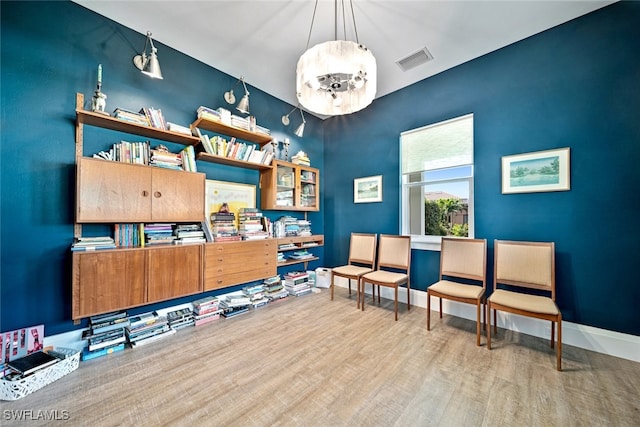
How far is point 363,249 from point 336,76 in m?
2.44

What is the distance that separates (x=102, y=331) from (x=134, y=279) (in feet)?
1.66

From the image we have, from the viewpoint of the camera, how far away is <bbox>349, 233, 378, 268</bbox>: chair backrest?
11.2ft

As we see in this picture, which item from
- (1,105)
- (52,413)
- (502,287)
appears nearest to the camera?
(52,413)

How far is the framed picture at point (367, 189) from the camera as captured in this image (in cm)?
366

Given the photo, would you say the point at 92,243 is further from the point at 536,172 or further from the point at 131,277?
the point at 536,172

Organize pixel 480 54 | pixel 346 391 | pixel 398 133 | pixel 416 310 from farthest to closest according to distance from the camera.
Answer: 1. pixel 398 133
2. pixel 416 310
3. pixel 480 54
4. pixel 346 391

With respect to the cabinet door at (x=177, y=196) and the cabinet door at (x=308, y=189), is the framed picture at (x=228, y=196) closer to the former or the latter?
the cabinet door at (x=177, y=196)

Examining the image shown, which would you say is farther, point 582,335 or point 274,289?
point 274,289

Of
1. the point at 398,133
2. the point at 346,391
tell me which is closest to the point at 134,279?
the point at 346,391

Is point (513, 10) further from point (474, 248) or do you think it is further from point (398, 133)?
point (474, 248)

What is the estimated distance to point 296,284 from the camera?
351 centimetres

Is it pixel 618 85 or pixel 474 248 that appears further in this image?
pixel 474 248

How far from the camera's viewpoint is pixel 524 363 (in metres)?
1.85

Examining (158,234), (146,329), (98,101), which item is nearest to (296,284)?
(146,329)
